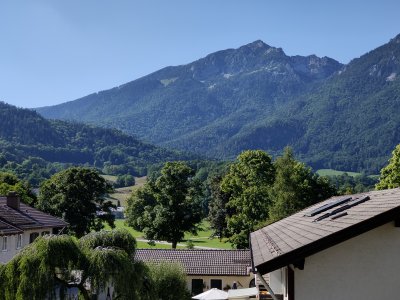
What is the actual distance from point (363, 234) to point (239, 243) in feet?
153

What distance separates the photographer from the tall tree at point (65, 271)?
1914cm

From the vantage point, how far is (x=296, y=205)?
52.0 m

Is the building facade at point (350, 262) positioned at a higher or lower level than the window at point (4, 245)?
higher

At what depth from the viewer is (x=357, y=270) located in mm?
9938

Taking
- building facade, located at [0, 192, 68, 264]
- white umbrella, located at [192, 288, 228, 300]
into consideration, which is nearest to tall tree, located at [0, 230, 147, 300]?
white umbrella, located at [192, 288, 228, 300]

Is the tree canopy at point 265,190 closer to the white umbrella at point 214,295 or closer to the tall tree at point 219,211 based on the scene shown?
the tall tree at point 219,211

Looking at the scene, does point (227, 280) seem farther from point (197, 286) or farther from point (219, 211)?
point (219, 211)

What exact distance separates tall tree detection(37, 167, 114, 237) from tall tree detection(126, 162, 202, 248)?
640cm

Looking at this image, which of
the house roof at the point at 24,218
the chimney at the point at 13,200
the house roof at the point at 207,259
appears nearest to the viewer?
the house roof at the point at 24,218

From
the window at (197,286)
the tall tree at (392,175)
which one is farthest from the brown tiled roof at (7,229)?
the tall tree at (392,175)

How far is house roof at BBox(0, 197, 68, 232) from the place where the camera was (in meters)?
42.3

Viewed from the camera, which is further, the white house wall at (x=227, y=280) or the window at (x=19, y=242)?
the white house wall at (x=227, y=280)

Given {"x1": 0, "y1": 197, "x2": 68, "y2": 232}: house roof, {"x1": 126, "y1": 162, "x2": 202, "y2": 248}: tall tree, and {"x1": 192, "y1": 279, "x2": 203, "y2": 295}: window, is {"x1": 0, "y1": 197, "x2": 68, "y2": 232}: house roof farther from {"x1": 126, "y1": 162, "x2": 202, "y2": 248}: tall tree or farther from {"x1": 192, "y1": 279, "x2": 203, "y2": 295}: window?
{"x1": 192, "y1": 279, "x2": 203, "y2": 295}: window

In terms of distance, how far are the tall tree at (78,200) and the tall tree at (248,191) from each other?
42.7 ft
